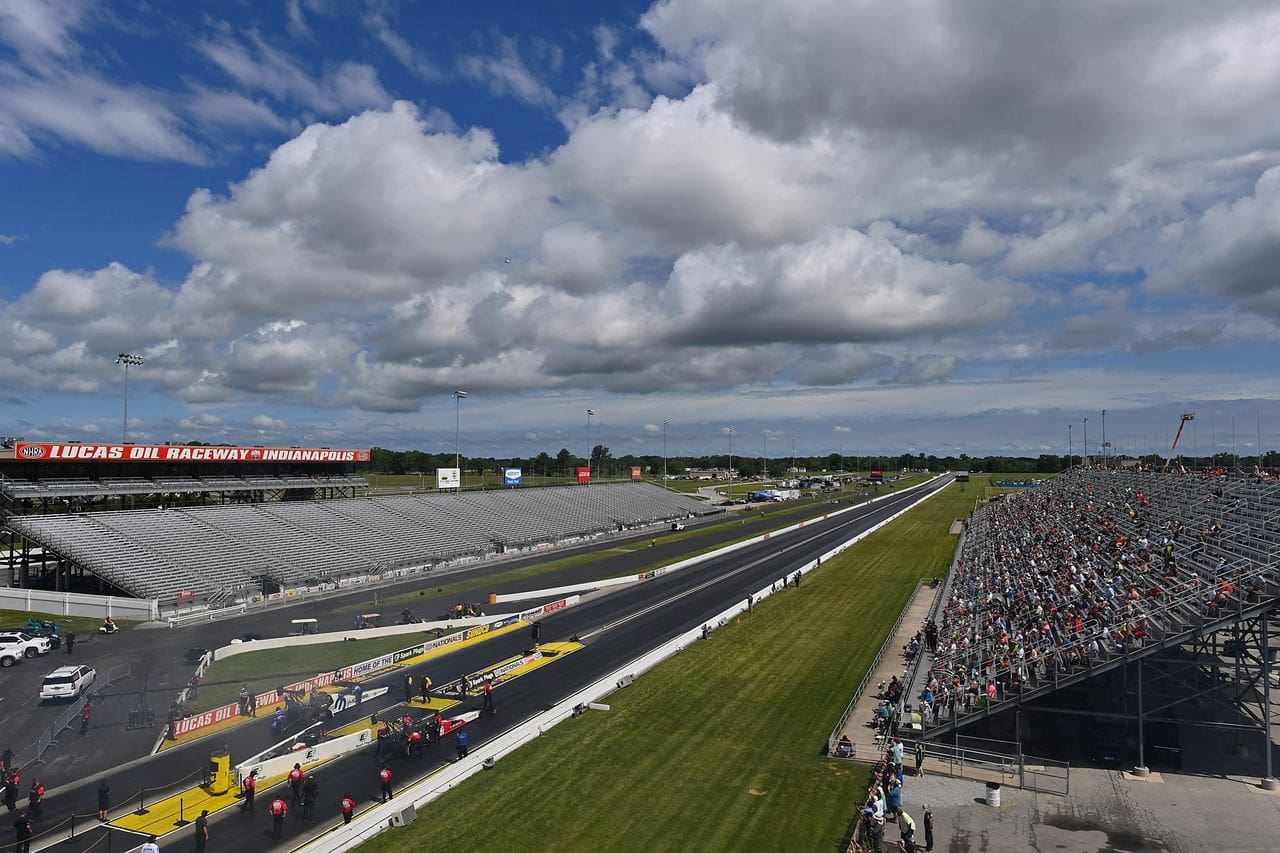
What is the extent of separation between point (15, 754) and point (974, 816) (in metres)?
28.0

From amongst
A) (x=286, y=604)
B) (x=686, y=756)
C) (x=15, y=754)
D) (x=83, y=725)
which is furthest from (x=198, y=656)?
(x=686, y=756)

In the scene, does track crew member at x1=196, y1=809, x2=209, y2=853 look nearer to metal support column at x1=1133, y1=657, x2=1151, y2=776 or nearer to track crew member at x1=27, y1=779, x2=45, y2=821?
track crew member at x1=27, y1=779, x2=45, y2=821

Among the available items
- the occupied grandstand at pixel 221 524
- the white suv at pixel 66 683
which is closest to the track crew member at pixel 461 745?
the white suv at pixel 66 683

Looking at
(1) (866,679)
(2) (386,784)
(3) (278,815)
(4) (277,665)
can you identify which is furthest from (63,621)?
(1) (866,679)

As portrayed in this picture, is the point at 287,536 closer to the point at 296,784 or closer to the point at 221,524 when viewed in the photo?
the point at 221,524

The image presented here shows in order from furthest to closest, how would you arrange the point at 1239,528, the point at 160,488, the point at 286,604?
the point at 160,488 → the point at 286,604 → the point at 1239,528

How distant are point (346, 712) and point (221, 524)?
3554cm

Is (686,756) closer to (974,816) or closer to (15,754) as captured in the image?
(974,816)

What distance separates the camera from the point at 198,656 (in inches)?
1351

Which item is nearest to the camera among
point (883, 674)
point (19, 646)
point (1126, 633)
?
point (1126, 633)

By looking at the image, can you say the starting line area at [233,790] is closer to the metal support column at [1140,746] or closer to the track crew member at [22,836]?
the track crew member at [22,836]

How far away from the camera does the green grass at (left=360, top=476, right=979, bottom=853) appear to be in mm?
20047

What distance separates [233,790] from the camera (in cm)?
2264

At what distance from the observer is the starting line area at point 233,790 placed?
20516 millimetres
